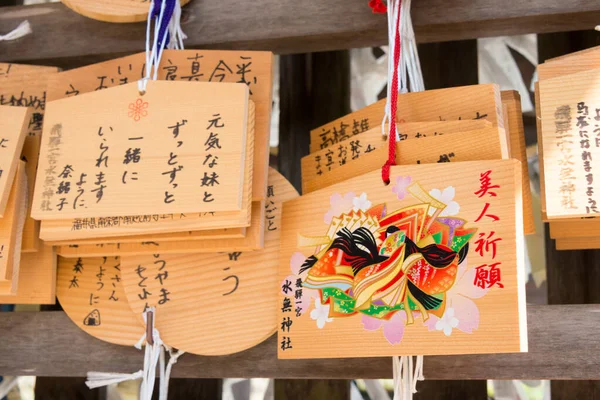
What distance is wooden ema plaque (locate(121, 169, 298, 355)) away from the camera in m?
1.15

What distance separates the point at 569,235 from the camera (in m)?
1.14

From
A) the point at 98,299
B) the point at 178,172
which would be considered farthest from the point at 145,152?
the point at 98,299

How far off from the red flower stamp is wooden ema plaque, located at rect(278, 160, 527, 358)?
323mm

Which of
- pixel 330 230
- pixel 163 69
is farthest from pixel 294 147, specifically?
pixel 330 230

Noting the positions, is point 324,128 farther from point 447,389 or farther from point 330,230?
point 447,389

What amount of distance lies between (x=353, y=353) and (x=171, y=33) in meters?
0.70

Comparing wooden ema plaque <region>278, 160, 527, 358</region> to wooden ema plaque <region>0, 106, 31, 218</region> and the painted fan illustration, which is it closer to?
the painted fan illustration

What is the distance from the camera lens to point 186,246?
1.16 m

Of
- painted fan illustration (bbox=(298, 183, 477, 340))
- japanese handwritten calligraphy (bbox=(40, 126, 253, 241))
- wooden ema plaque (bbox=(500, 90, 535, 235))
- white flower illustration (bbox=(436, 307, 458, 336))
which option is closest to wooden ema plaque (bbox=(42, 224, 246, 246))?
japanese handwritten calligraphy (bbox=(40, 126, 253, 241))

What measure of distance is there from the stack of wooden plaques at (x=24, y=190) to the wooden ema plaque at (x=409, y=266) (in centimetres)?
45

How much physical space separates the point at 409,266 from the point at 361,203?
0.13m

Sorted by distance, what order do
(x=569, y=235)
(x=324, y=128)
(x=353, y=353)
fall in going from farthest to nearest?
(x=324, y=128), (x=569, y=235), (x=353, y=353)

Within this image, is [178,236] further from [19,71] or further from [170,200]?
[19,71]

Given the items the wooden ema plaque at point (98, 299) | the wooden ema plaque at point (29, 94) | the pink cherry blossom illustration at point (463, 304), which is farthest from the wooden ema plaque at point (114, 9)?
the pink cherry blossom illustration at point (463, 304)
